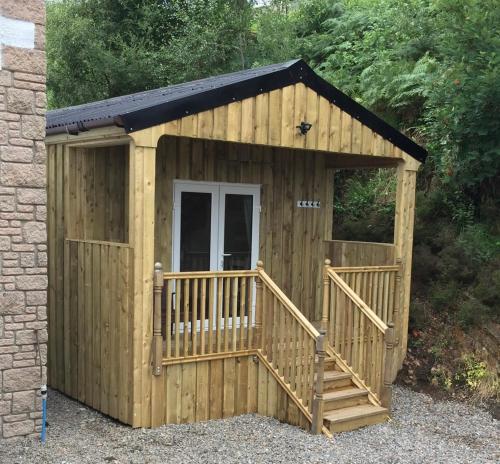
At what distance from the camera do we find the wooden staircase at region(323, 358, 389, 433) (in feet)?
21.5

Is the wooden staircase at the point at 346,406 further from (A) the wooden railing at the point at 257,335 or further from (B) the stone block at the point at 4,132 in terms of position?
(B) the stone block at the point at 4,132

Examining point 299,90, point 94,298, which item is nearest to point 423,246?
point 299,90

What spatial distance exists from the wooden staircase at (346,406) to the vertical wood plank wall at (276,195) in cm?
206

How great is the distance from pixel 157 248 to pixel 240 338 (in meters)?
1.69

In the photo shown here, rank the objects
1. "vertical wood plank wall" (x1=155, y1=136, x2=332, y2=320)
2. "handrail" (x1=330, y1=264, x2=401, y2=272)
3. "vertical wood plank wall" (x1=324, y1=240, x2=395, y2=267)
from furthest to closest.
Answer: "vertical wood plank wall" (x1=324, y1=240, x2=395, y2=267)
"vertical wood plank wall" (x1=155, y1=136, x2=332, y2=320)
"handrail" (x1=330, y1=264, x2=401, y2=272)

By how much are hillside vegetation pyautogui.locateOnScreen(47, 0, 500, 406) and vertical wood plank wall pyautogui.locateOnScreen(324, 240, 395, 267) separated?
1.12 m

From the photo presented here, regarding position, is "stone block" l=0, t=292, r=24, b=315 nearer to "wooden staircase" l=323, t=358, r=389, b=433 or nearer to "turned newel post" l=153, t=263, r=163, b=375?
"turned newel post" l=153, t=263, r=163, b=375

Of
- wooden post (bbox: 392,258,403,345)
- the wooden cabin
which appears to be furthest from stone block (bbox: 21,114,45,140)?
wooden post (bbox: 392,258,403,345)

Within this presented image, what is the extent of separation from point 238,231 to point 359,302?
6.92 feet

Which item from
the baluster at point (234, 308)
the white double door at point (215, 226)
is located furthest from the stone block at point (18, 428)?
the white double door at point (215, 226)

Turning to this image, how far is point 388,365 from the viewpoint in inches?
273

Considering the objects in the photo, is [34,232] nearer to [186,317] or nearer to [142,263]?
[142,263]

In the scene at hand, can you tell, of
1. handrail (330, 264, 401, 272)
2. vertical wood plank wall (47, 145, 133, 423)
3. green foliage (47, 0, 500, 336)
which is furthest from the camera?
green foliage (47, 0, 500, 336)

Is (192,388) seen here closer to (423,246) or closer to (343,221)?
(423,246)
